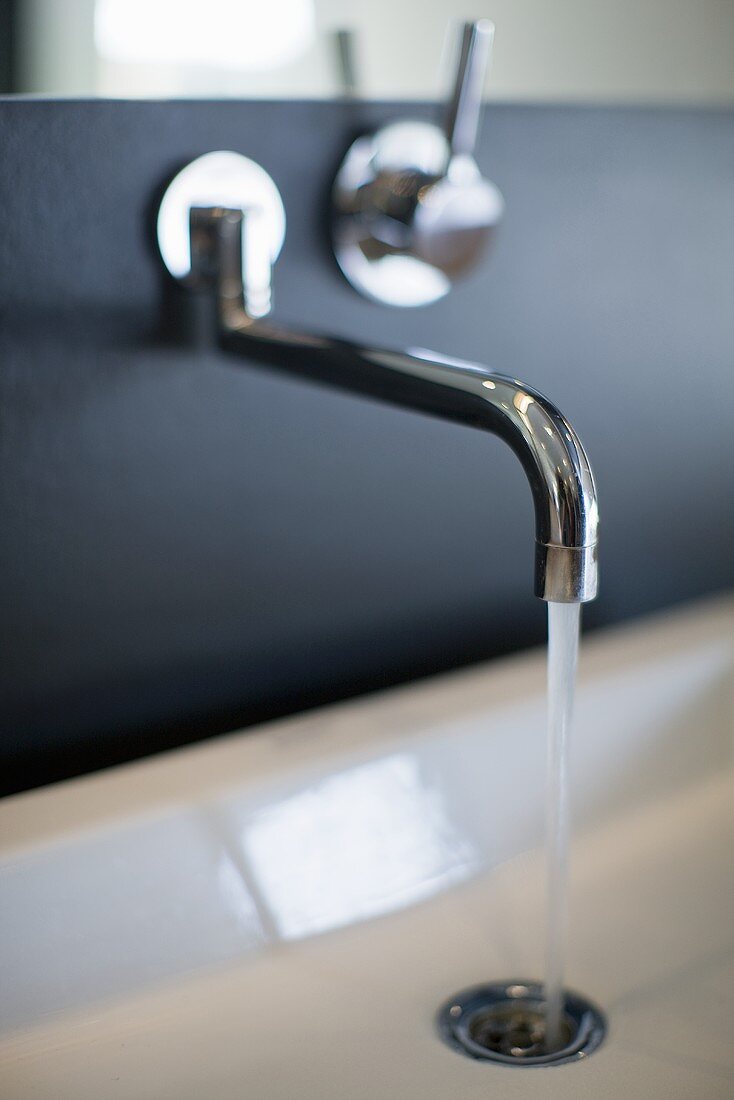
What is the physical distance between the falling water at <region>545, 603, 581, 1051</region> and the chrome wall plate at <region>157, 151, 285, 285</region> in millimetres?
239

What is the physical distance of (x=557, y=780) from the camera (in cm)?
47

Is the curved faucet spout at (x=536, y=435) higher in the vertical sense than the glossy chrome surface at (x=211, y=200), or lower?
lower

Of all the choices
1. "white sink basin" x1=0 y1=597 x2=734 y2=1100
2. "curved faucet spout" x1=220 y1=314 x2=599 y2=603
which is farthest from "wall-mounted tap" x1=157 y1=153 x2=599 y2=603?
"white sink basin" x1=0 y1=597 x2=734 y2=1100

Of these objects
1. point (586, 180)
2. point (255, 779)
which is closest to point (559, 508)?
point (255, 779)

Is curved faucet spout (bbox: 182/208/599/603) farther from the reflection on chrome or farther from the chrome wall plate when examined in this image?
the reflection on chrome

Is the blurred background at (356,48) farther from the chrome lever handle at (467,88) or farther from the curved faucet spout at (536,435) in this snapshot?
the curved faucet spout at (536,435)

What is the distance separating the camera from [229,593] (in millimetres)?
620

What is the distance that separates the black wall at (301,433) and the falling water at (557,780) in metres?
0.21

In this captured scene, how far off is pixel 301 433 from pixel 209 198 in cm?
13

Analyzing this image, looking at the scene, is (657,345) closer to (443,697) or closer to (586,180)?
(586,180)

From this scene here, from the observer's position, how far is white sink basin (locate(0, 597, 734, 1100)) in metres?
0.47

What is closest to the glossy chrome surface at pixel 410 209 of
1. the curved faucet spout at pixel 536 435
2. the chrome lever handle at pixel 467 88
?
the chrome lever handle at pixel 467 88

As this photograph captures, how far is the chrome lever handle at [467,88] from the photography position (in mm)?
532

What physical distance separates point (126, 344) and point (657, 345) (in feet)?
1.17
